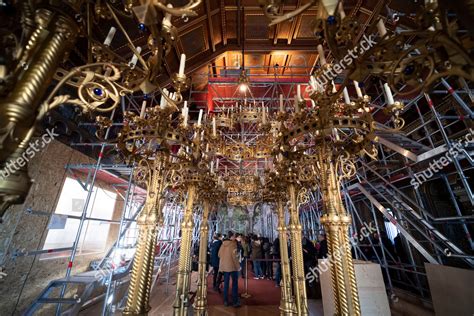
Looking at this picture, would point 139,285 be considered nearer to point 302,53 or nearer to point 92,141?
point 92,141

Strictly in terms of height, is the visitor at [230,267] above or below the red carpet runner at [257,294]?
above

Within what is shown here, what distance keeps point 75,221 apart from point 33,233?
1817 millimetres

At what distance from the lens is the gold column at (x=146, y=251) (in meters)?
1.78

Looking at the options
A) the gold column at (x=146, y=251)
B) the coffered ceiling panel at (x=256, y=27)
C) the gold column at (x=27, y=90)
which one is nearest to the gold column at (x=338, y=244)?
the gold column at (x=146, y=251)

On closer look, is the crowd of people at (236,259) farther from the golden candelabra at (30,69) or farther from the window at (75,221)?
the golden candelabra at (30,69)

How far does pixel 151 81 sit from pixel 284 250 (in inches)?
166

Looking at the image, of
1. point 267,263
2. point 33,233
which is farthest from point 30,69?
point 267,263

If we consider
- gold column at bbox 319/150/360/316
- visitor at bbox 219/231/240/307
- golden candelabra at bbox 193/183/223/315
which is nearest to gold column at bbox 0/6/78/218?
gold column at bbox 319/150/360/316

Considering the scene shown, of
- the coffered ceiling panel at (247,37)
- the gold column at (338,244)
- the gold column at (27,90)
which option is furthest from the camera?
the coffered ceiling panel at (247,37)

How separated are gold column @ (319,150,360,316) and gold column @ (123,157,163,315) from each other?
169 cm

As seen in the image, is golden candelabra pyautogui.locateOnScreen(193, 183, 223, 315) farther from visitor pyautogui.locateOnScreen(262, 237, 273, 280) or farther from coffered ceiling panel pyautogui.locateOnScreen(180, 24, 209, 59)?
visitor pyautogui.locateOnScreen(262, 237, 273, 280)

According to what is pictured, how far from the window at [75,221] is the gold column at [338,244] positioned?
13.8 ft

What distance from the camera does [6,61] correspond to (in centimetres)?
71

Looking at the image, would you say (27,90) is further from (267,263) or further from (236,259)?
(267,263)
